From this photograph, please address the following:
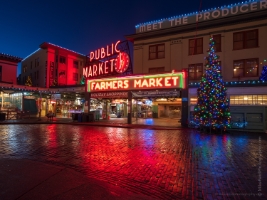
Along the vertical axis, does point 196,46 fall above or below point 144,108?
above

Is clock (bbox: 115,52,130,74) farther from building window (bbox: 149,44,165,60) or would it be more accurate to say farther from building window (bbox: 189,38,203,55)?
building window (bbox: 189,38,203,55)

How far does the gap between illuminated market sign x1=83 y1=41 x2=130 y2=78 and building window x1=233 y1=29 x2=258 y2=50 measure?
11.2 meters

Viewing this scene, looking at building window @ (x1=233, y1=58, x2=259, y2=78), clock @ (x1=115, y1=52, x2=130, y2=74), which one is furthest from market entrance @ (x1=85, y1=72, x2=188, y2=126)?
building window @ (x1=233, y1=58, x2=259, y2=78)

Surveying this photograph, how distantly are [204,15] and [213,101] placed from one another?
1243 cm

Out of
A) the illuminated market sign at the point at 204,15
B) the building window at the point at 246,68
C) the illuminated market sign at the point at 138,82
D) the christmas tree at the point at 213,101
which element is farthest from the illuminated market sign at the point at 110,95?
the building window at the point at 246,68

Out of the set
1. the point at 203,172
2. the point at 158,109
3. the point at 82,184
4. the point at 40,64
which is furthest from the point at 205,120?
the point at 40,64

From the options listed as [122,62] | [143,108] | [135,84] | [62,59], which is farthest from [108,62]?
[62,59]

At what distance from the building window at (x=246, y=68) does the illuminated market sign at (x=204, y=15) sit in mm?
5172

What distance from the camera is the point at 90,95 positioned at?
83.5ft

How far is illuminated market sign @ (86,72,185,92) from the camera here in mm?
19484

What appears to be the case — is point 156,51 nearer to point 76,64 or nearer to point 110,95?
point 110,95

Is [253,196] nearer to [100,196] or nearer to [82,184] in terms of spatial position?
[100,196]

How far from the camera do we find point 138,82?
70.7 feet

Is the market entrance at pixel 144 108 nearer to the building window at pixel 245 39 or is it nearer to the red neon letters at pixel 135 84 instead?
the red neon letters at pixel 135 84
